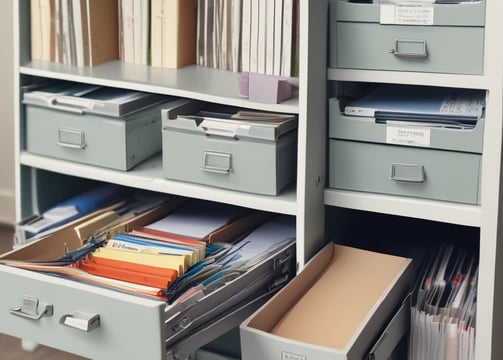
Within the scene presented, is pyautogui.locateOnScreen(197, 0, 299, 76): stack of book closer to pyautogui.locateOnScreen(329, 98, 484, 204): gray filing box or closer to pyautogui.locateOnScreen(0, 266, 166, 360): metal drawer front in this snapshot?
pyautogui.locateOnScreen(329, 98, 484, 204): gray filing box

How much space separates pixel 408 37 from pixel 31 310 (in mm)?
816

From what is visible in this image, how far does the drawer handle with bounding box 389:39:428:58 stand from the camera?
5.39ft

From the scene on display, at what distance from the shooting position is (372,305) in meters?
1.68

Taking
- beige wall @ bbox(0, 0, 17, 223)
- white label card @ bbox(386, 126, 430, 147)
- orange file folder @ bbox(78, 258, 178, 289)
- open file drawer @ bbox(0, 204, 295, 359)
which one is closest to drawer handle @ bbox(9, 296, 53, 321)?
open file drawer @ bbox(0, 204, 295, 359)

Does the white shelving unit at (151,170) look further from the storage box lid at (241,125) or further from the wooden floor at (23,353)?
the wooden floor at (23,353)

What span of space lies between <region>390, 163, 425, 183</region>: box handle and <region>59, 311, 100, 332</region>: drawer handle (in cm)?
61

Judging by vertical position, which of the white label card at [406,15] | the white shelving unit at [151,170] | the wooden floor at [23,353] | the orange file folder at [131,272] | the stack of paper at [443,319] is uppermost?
the white label card at [406,15]

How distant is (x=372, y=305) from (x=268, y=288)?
203 millimetres

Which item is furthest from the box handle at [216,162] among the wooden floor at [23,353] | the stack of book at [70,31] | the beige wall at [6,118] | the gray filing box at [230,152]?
the beige wall at [6,118]

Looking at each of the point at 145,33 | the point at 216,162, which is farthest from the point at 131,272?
the point at 145,33

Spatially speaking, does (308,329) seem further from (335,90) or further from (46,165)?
(46,165)

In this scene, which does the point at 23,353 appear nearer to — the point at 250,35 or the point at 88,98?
the point at 88,98

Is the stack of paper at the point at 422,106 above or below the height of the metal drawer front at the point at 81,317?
above

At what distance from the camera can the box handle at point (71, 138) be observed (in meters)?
1.98
